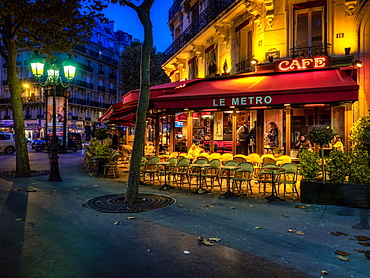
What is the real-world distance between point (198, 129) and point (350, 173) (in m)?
12.1

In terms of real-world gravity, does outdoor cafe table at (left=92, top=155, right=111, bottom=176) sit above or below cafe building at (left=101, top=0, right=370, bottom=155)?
below

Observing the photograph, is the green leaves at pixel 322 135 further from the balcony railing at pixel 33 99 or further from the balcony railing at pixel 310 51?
the balcony railing at pixel 33 99

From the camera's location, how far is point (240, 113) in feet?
46.3

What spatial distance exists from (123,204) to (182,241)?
8.78 feet

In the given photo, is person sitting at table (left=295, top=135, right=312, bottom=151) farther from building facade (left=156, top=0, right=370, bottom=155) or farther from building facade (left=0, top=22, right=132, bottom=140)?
building facade (left=0, top=22, right=132, bottom=140)

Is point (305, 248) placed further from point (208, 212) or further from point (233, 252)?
point (208, 212)

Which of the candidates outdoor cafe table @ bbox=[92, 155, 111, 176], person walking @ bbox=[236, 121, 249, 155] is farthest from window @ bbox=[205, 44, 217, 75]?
outdoor cafe table @ bbox=[92, 155, 111, 176]

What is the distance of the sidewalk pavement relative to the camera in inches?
132

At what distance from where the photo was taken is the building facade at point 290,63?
9648mm

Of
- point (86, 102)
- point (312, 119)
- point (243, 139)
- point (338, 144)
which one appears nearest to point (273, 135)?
point (243, 139)

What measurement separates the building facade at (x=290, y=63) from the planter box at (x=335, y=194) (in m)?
2.67

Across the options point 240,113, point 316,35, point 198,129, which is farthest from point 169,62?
point 316,35

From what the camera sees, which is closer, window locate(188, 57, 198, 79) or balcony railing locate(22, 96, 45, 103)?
window locate(188, 57, 198, 79)

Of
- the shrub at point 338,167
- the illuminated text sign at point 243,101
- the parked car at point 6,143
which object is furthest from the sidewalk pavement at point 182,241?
the parked car at point 6,143
